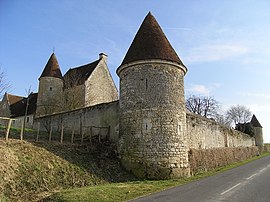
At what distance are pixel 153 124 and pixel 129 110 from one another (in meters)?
1.70

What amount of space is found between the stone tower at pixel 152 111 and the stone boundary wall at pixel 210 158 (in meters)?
2.44

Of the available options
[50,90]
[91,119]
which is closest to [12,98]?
[50,90]

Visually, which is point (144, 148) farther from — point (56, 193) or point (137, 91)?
point (56, 193)

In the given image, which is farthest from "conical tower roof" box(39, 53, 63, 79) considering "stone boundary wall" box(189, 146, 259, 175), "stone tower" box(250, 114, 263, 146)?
"stone tower" box(250, 114, 263, 146)

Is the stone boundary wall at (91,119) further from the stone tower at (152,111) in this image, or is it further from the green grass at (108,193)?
the green grass at (108,193)

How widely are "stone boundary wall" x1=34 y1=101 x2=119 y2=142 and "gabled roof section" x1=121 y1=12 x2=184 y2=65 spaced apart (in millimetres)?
3649

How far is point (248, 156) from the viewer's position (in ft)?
118

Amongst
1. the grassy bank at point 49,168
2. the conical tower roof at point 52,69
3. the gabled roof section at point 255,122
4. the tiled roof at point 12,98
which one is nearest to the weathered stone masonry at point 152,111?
the grassy bank at point 49,168

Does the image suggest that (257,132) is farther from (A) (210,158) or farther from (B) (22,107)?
(B) (22,107)

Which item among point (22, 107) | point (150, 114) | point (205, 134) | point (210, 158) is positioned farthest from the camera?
point (22, 107)

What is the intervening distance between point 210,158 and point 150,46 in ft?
35.4

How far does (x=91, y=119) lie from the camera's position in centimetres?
1792

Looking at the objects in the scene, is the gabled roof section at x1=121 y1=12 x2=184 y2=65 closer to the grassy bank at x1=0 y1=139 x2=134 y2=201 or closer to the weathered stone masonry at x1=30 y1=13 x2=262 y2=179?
the weathered stone masonry at x1=30 y1=13 x2=262 y2=179

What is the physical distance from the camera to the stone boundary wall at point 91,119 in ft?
53.0
